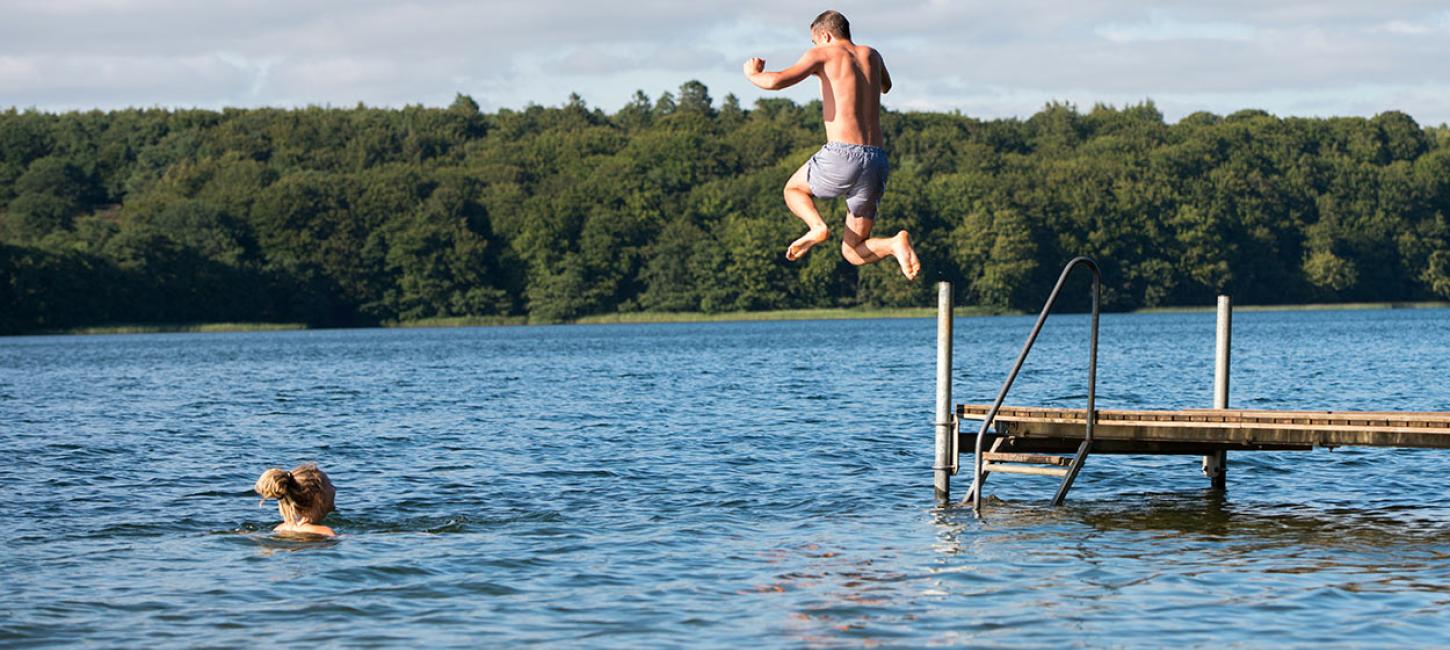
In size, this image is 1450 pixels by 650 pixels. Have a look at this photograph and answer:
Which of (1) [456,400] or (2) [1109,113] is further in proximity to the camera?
(2) [1109,113]

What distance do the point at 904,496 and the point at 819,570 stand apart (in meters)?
6.20

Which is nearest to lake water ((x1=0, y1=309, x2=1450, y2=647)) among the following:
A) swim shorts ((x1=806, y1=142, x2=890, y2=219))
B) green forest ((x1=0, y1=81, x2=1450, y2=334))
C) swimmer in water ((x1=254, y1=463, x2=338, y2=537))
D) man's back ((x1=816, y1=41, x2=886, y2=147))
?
swimmer in water ((x1=254, y1=463, x2=338, y2=537))

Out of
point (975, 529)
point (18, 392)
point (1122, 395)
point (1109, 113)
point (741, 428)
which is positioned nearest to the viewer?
point (975, 529)

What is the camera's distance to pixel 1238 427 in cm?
1878

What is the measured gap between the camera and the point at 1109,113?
18425cm

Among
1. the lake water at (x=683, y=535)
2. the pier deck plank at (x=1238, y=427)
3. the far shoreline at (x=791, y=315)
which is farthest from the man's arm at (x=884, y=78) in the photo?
the far shoreline at (x=791, y=315)

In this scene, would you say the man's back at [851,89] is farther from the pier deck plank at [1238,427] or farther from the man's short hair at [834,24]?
the pier deck plank at [1238,427]

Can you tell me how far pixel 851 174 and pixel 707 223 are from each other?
475ft

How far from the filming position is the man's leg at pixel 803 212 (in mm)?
11859

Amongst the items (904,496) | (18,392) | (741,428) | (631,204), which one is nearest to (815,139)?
(631,204)

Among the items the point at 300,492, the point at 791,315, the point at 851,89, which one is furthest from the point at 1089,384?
the point at 791,315

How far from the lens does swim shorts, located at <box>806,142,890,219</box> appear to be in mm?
11805

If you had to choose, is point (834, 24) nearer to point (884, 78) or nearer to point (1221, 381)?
point (884, 78)

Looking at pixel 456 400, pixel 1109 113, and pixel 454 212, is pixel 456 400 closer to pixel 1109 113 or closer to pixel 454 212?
pixel 454 212
